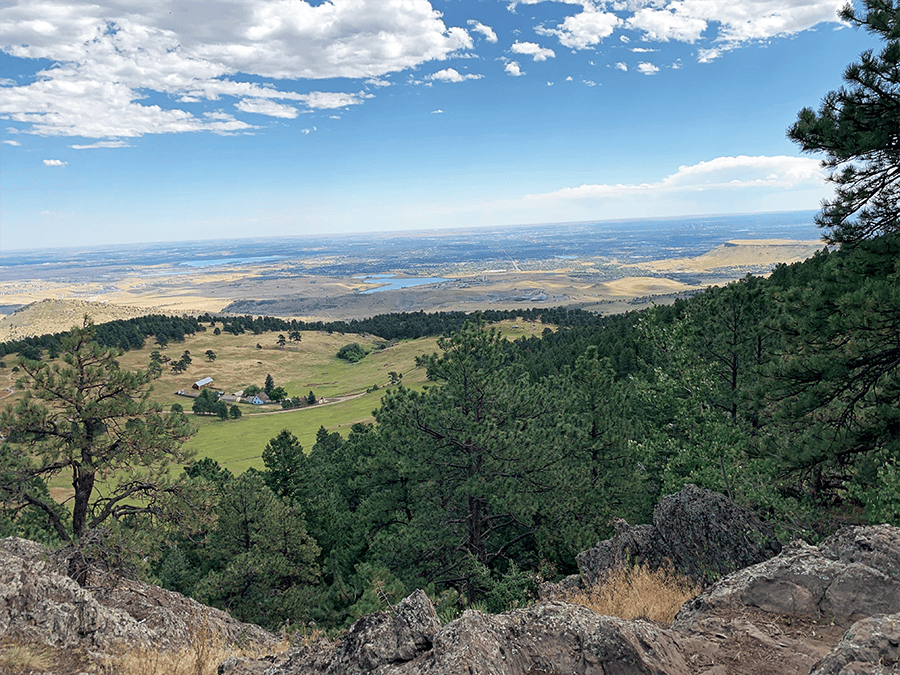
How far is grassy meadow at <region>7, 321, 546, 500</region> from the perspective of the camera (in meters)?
74.5

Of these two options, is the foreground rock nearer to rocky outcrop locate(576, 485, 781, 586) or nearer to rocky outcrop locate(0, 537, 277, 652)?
rocky outcrop locate(576, 485, 781, 586)

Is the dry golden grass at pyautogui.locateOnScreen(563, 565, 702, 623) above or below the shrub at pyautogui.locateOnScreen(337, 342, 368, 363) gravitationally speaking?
above

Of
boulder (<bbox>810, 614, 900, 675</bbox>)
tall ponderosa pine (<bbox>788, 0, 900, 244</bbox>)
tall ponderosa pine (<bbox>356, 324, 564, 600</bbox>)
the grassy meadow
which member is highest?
tall ponderosa pine (<bbox>788, 0, 900, 244</bbox>)

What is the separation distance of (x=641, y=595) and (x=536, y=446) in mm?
8238

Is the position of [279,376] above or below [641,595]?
below

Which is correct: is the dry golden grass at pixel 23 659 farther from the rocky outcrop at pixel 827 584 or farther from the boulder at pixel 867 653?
the boulder at pixel 867 653

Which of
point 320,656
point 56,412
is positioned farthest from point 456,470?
point 56,412

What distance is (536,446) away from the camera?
1756cm

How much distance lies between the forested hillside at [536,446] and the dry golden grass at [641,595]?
8.08 ft

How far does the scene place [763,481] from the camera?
1360cm

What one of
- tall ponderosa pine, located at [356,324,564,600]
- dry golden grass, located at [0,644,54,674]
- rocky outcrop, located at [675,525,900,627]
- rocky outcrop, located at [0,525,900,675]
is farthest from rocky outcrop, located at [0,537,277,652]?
rocky outcrop, located at [675,525,900,627]

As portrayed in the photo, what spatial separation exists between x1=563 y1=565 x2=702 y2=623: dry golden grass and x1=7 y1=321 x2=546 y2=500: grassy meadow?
55127 millimetres

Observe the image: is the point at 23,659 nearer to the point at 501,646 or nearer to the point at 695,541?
the point at 501,646

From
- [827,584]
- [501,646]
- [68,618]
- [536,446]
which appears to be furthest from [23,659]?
[536,446]
